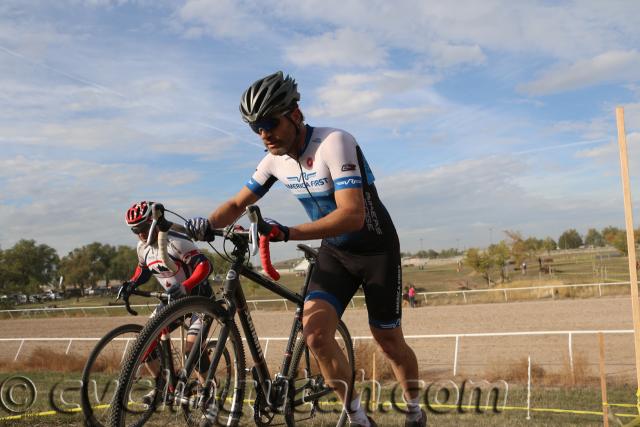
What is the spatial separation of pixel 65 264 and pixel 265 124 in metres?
121

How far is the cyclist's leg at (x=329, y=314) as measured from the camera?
4.58 m

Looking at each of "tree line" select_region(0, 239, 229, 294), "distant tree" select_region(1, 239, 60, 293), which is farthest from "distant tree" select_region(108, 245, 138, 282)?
"distant tree" select_region(1, 239, 60, 293)

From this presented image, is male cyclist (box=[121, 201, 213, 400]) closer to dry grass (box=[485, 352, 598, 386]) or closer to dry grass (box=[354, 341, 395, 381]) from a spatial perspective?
dry grass (box=[354, 341, 395, 381])

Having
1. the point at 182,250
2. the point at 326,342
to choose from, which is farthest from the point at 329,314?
the point at 182,250

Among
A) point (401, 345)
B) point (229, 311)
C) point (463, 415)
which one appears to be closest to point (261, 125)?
point (229, 311)

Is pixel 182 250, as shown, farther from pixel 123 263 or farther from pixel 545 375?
pixel 123 263

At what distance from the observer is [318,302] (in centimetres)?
466

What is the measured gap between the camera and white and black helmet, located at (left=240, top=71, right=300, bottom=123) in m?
4.30

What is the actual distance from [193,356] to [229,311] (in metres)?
0.39

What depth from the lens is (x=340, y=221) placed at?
13.5 feet

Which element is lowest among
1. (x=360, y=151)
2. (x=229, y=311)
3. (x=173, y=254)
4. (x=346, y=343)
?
(x=346, y=343)

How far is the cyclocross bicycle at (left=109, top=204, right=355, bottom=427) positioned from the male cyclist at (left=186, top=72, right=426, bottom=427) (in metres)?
0.42

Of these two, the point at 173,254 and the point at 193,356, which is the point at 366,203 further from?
the point at 173,254

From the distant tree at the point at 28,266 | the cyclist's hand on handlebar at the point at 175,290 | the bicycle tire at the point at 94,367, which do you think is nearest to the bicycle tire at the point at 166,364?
the bicycle tire at the point at 94,367
